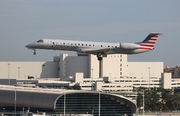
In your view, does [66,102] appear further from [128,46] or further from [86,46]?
[128,46]

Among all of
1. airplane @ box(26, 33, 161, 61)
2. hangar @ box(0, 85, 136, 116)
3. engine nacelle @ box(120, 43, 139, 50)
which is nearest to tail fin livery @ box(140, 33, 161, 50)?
airplane @ box(26, 33, 161, 61)

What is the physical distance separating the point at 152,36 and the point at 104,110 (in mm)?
21212

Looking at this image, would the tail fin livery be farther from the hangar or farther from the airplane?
the hangar

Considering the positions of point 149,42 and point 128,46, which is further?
point 149,42

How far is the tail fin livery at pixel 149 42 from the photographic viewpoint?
123 metres

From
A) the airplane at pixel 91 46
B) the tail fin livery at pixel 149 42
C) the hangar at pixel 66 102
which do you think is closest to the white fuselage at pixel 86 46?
the airplane at pixel 91 46

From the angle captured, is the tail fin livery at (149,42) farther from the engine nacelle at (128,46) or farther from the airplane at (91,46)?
the engine nacelle at (128,46)

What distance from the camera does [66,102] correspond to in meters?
135

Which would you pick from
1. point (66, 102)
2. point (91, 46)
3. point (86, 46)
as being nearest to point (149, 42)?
point (91, 46)

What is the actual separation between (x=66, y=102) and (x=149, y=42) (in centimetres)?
2324

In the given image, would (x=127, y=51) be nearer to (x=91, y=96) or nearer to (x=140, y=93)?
(x=91, y=96)

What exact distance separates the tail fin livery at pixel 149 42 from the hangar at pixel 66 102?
16406 mm

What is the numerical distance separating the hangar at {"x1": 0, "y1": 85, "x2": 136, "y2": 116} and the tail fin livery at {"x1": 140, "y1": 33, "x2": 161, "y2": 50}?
53.8ft

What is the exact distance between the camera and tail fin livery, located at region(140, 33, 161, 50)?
123162mm
